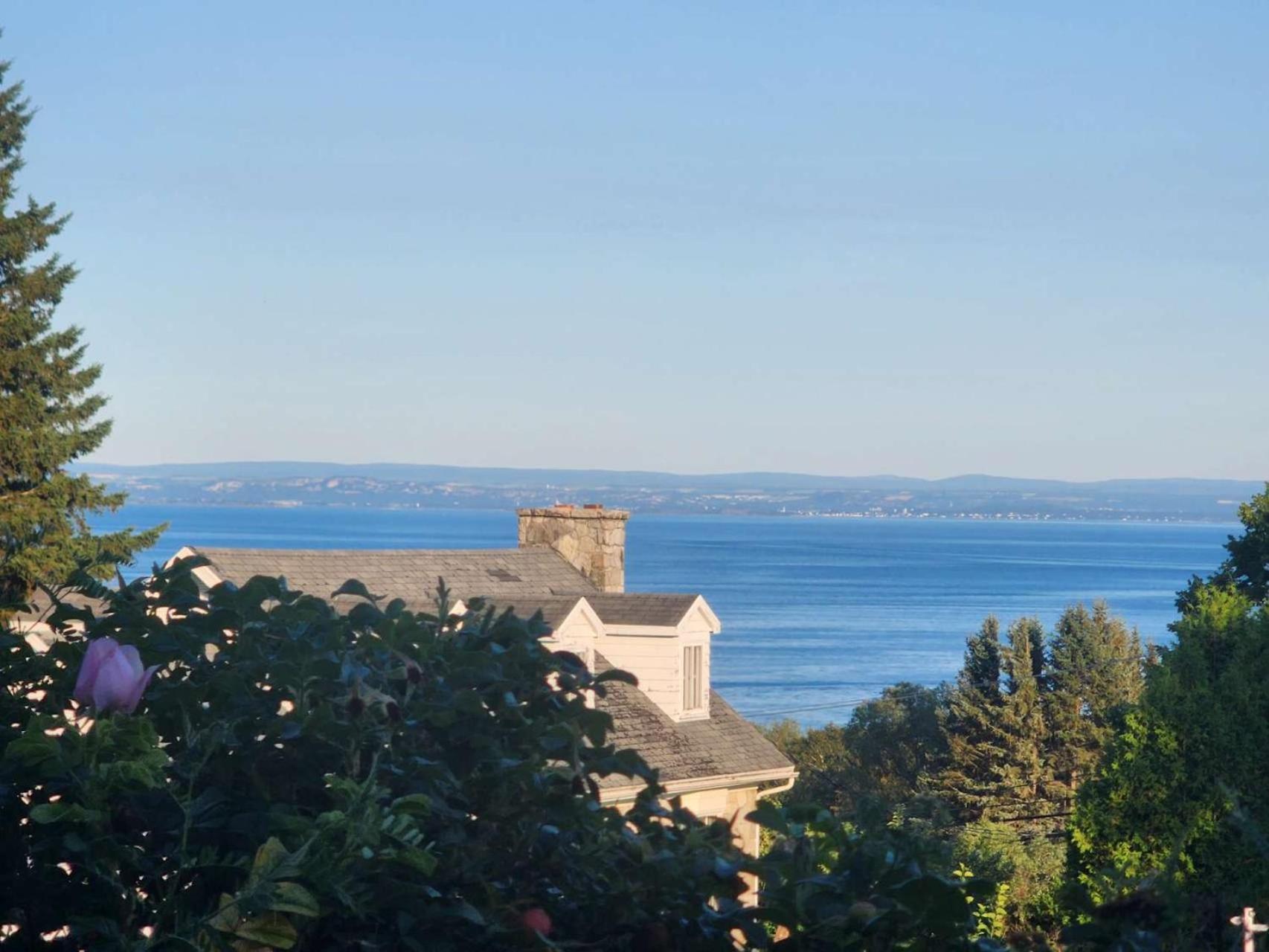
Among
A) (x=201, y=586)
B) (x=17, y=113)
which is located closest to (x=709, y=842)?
(x=201, y=586)

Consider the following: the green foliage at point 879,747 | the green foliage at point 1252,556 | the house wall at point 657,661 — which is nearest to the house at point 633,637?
the house wall at point 657,661

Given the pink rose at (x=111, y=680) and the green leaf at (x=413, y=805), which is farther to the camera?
the pink rose at (x=111, y=680)

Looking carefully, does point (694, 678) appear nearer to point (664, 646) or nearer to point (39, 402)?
point (664, 646)

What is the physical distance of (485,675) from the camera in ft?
8.68

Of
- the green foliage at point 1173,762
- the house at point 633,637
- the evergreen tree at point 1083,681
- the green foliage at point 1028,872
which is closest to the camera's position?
the house at point 633,637

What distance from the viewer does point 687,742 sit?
17516 millimetres

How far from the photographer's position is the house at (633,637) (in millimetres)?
16578

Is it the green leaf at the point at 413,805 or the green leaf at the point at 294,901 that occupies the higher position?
the green leaf at the point at 413,805

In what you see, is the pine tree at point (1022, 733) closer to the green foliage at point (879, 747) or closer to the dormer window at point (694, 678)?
the green foliage at point (879, 747)

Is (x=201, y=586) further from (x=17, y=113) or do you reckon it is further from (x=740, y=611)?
(x=740, y=611)

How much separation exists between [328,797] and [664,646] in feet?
50.7

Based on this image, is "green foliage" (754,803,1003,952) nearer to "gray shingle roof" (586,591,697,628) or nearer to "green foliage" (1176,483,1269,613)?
"gray shingle roof" (586,591,697,628)

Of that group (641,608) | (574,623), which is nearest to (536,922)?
(574,623)

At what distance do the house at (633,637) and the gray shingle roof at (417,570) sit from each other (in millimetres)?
19
